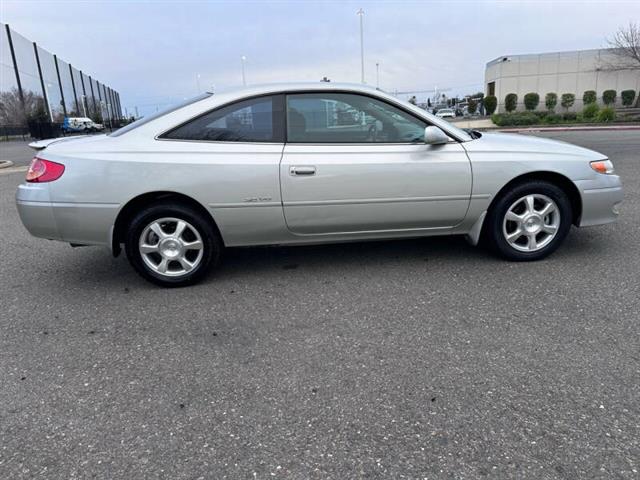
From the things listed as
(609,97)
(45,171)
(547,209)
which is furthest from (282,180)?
(609,97)

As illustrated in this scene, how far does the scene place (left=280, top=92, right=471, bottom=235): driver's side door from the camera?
375 cm

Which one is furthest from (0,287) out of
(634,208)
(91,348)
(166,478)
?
(634,208)

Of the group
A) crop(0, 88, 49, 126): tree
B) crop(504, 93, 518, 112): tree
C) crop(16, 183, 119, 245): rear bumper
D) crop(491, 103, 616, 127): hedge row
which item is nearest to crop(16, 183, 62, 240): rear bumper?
crop(16, 183, 119, 245): rear bumper

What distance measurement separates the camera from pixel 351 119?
390cm

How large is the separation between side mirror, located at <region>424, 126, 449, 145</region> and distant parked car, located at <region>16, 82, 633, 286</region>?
1 cm

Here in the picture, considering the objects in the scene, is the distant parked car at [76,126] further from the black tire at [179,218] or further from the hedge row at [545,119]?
the black tire at [179,218]

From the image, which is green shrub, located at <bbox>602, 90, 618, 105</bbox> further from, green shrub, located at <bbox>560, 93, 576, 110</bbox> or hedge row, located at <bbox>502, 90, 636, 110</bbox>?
green shrub, located at <bbox>560, 93, 576, 110</bbox>

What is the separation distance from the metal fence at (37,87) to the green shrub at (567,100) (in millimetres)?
46555

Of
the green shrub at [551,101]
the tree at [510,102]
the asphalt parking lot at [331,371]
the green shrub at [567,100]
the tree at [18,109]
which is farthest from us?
the tree at [18,109]

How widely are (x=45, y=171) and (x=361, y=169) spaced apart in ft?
7.94

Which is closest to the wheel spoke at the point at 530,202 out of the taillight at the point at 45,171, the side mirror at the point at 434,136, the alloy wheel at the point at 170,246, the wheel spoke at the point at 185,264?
the side mirror at the point at 434,136

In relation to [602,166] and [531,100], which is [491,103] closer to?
[531,100]

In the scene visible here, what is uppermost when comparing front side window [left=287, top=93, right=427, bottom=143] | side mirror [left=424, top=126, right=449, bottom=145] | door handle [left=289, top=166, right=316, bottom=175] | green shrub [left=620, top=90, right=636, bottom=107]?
green shrub [left=620, top=90, right=636, bottom=107]

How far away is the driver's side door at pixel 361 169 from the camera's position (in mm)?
3750
